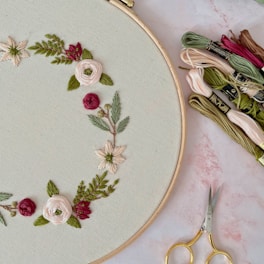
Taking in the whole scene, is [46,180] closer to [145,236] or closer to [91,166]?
[91,166]

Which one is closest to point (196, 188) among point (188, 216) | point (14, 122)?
point (188, 216)

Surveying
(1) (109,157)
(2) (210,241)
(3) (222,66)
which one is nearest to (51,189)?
(1) (109,157)

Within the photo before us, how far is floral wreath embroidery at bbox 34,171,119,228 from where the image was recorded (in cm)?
107

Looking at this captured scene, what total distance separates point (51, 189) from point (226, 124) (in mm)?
455

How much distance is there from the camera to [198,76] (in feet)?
3.64

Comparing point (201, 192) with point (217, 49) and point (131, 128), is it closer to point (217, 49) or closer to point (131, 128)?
point (131, 128)

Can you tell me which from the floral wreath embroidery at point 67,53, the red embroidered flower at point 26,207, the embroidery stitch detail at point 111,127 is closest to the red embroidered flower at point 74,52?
the floral wreath embroidery at point 67,53

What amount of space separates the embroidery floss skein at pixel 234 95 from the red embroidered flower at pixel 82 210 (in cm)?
43

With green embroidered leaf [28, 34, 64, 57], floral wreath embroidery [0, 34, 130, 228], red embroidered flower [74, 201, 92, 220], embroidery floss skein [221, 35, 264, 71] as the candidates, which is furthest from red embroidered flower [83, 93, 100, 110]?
embroidery floss skein [221, 35, 264, 71]

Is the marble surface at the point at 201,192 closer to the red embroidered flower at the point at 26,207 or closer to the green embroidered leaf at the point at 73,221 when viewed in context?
the green embroidered leaf at the point at 73,221

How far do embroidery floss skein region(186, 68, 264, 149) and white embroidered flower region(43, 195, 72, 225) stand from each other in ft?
1.38

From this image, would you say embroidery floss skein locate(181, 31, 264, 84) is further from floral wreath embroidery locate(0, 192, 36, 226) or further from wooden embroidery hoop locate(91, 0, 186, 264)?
floral wreath embroidery locate(0, 192, 36, 226)

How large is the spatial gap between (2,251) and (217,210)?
0.54 m

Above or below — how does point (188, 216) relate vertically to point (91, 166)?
below
